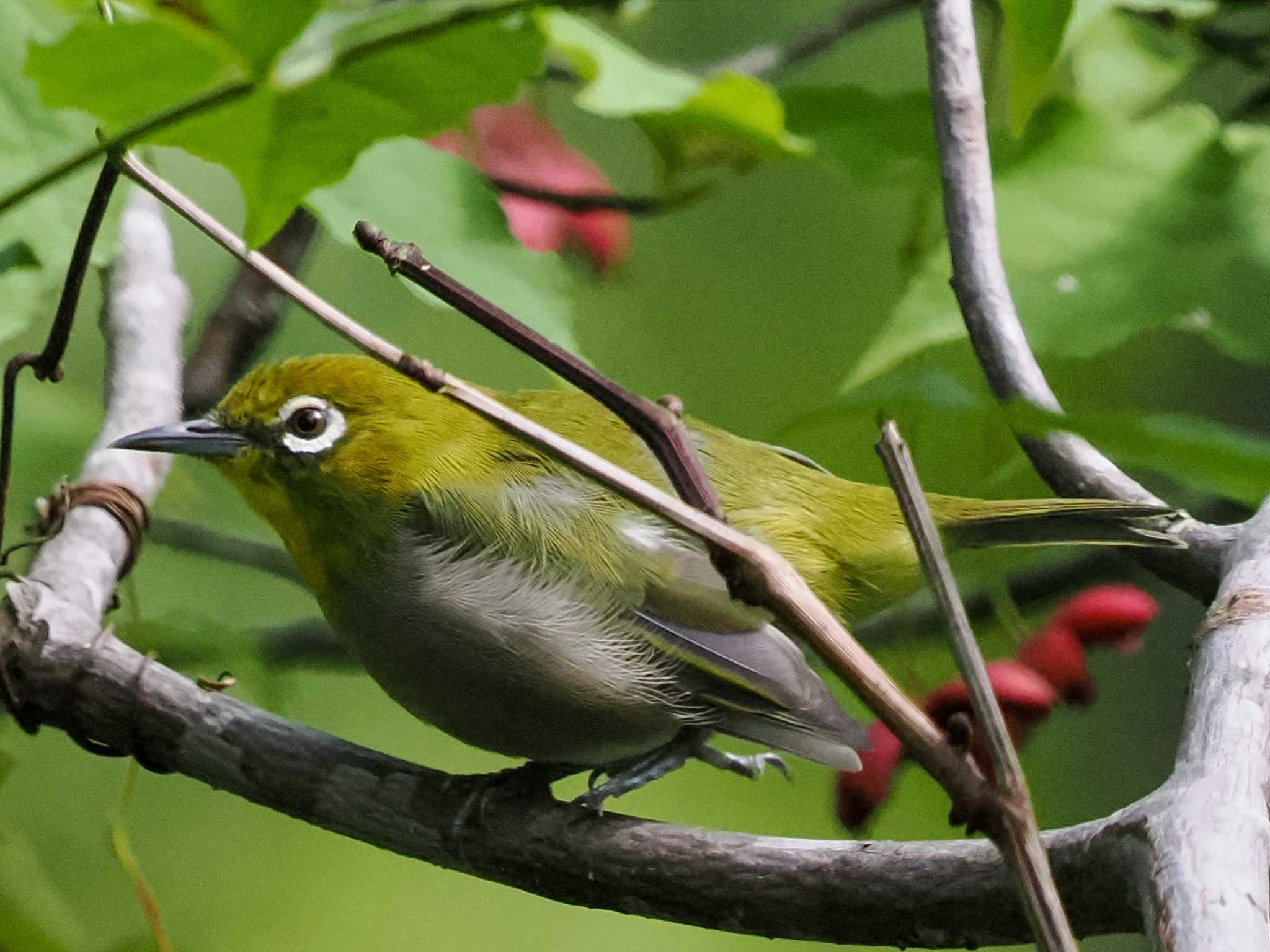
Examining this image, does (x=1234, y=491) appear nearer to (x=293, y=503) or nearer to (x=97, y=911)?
(x=293, y=503)

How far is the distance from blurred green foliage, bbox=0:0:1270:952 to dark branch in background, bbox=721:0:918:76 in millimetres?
120

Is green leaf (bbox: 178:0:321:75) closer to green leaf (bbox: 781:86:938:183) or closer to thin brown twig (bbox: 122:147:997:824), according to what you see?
thin brown twig (bbox: 122:147:997:824)

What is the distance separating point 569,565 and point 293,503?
0.34 metres

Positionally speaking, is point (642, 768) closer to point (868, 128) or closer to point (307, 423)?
point (307, 423)

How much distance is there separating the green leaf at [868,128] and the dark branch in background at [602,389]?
1.09m

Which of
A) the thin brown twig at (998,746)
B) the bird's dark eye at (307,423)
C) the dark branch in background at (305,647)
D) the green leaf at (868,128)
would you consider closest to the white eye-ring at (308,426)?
the bird's dark eye at (307,423)

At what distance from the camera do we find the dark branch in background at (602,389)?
61 centimetres

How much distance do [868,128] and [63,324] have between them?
3.28ft

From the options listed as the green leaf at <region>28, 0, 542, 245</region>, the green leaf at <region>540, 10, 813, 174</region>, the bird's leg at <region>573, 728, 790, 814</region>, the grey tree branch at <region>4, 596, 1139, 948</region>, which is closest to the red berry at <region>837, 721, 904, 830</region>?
the bird's leg at <region>573, 728, 790, 814</region>

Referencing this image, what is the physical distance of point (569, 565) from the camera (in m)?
1.48

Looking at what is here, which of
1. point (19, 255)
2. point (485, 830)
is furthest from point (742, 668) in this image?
point (19, 255)

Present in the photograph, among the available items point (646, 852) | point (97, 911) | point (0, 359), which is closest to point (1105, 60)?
point (646, 852)

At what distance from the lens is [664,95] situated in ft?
4.56

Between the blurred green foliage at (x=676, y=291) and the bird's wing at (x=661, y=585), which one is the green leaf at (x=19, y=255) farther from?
the bird's wing at (x=661, y=585)
